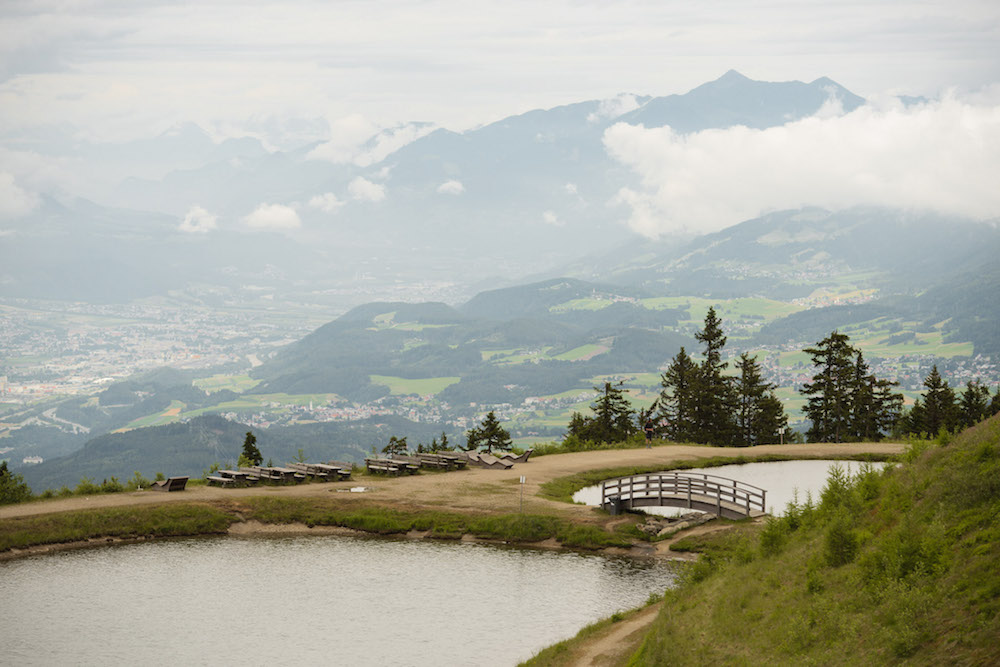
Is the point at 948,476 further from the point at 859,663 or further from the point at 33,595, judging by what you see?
the point at 33,595

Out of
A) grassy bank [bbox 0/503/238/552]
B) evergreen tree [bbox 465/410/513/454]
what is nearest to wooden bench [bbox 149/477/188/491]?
grassy bank [bbox 0/503/238/552]

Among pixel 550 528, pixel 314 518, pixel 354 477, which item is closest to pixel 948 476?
pixel 550 528

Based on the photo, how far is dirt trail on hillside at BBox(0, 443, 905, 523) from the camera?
4519 centimetres

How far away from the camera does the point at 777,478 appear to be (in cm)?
5278

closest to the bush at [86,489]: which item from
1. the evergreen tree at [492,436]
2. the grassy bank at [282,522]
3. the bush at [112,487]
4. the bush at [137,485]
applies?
the bush at [112,487]

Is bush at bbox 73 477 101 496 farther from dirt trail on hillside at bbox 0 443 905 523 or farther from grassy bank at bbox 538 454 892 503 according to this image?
grassy bank at bbox 538 454 892 503

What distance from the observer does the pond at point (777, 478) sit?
46688 mm

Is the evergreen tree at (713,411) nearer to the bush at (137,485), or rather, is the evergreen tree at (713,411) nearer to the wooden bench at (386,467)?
the wooden bench at (386,467)

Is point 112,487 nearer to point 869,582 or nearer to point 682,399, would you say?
point 869,582

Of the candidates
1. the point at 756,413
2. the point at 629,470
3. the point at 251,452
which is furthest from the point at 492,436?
the point at 629,470

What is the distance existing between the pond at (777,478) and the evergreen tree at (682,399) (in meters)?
16.6

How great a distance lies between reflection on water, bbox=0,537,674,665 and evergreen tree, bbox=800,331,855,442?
4405cm

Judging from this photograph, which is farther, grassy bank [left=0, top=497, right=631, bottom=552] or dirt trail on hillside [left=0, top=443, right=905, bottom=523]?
dirt trail on hillside [left=0, top=443, right=905, bottom=523]

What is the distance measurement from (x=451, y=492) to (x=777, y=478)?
58.1 feet
